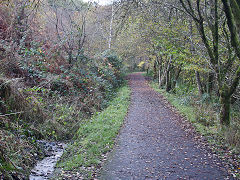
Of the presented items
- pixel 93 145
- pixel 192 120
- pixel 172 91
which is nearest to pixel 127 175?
pixel 93 145

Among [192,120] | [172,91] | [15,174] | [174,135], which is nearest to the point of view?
[15,174]

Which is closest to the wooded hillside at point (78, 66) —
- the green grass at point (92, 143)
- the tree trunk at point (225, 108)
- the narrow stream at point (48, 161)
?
the tree trunk at point (225, 108)

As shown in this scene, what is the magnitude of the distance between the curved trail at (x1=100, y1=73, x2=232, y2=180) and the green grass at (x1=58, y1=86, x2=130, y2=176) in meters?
0.32

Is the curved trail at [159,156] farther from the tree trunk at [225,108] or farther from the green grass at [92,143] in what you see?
the tree trunk at [225,108]

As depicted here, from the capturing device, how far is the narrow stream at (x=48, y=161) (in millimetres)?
5199

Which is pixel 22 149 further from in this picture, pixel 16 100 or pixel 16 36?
pixel 16 36

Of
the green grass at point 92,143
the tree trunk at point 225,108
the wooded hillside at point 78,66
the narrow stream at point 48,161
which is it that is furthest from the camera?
the tree trunk at point 225,108

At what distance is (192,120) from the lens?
9.40 metres

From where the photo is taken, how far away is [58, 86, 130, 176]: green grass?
565 cm

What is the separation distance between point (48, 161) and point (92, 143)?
4.66 feet

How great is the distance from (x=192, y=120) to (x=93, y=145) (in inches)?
185

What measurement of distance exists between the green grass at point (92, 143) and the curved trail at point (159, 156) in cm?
32

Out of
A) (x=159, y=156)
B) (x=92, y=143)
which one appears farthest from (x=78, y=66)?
(x=159, y=156)

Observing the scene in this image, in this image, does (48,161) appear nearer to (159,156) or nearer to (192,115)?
(159,156)
